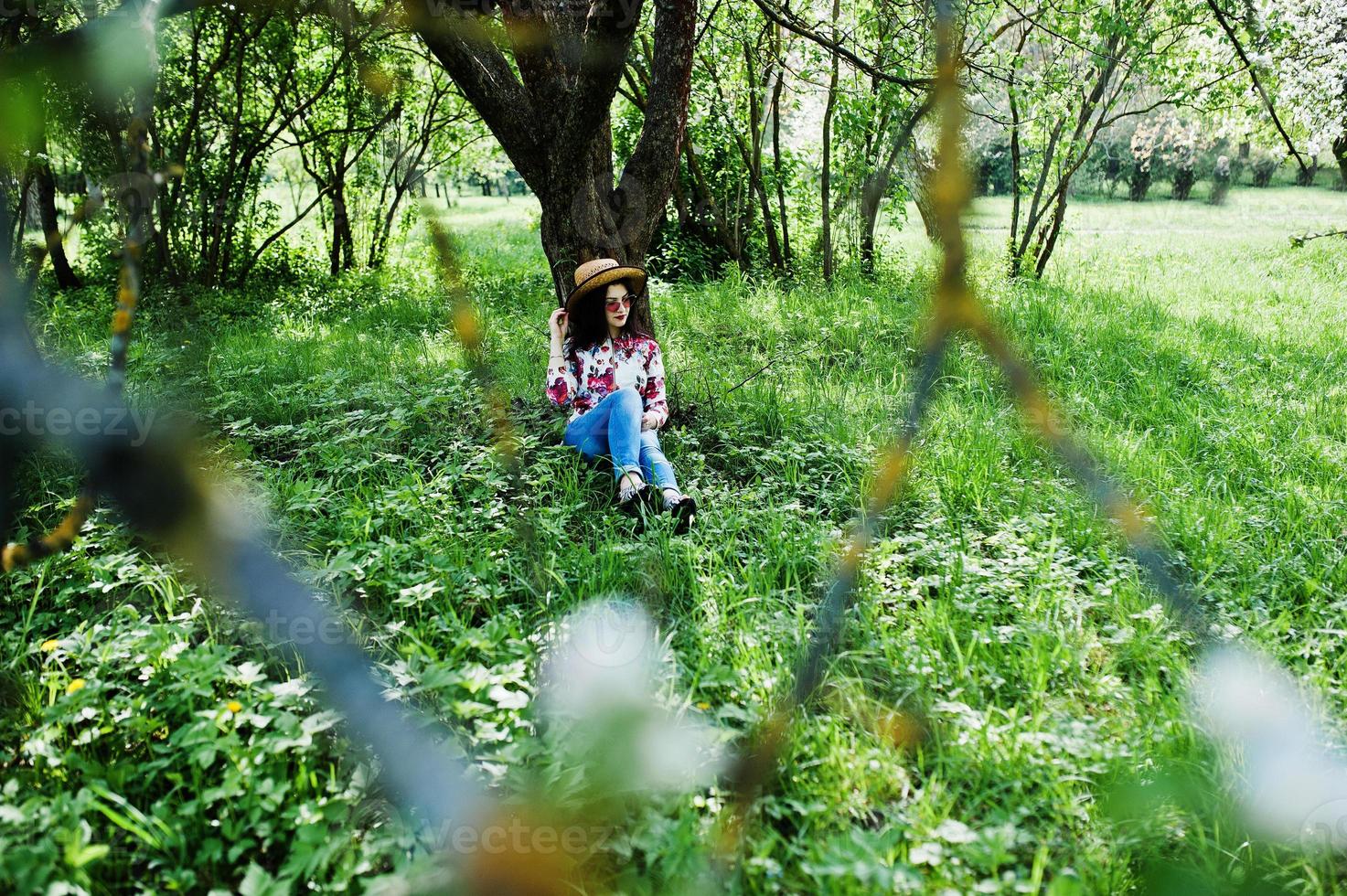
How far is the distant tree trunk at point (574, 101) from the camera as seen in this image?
396 centimetres

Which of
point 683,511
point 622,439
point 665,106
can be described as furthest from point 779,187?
point 683,511

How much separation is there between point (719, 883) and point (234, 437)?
354cm

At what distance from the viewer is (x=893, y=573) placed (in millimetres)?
3037

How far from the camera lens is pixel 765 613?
2.74 meters

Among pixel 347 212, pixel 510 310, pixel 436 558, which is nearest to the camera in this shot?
pixel 436 558

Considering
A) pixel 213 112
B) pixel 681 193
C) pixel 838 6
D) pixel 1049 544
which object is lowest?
pixel 1049 544

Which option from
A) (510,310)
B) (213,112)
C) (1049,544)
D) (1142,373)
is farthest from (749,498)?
(213,112)

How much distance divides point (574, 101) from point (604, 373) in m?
1.32

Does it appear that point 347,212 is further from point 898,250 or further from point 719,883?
point 719,883

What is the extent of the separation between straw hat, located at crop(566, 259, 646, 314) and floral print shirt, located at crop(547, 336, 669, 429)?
254mm

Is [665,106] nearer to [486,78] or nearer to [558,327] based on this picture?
[486,78]

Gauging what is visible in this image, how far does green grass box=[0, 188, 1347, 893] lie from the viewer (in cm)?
185

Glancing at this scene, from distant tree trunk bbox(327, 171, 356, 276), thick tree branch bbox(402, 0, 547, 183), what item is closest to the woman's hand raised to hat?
thick tree branch bbox(402, 0, 547, 183)

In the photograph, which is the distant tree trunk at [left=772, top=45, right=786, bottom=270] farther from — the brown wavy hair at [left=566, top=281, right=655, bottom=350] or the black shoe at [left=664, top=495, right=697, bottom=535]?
the black shoe at [left=664, top=495, right=697, bottom=535]
